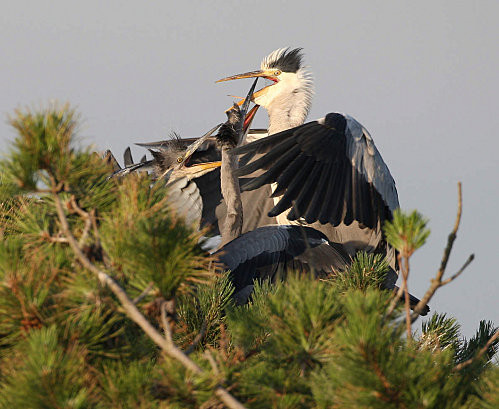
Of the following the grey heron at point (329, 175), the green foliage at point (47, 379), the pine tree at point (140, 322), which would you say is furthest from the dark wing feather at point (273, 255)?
the green foliage at point (47, 379)

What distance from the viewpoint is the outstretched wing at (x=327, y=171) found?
5.38 m

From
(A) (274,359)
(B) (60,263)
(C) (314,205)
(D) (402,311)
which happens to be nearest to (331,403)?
(A) (274,359)

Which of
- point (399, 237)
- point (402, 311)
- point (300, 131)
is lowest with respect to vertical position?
point (402, 311)

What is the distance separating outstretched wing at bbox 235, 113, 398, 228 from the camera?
5.38 m

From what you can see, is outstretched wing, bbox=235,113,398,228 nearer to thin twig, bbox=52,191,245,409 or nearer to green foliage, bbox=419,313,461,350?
green foliage, bbox=419,313,461,350

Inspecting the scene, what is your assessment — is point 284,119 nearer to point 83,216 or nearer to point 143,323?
point 83,216

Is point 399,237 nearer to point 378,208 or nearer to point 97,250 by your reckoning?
point 97,250

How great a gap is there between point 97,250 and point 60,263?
0.17 metres

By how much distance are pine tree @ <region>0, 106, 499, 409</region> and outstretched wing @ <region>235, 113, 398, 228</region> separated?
10.4 feet

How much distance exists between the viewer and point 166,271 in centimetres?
186

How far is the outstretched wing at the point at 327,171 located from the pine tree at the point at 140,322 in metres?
3.17

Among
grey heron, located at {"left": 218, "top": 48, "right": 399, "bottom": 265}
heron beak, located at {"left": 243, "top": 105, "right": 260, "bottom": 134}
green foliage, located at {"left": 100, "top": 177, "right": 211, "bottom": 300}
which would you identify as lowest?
green foliage, located at {"left": 100, "top": 177, "right": 211, "bottom": 300}

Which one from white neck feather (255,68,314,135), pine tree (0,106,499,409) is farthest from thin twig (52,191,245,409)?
white neck feather (255,68,314,135)

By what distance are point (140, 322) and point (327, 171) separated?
→ 3945 mm
